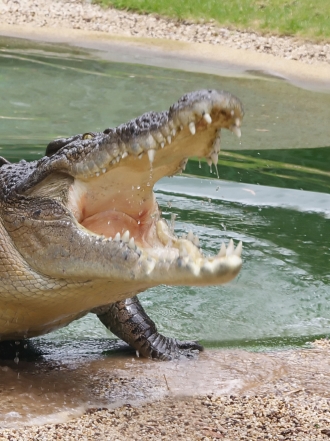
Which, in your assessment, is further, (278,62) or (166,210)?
(278,62)

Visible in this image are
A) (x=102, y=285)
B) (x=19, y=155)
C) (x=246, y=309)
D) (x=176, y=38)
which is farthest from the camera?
(x=176, y=38)

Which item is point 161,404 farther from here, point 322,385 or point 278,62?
point 278,62

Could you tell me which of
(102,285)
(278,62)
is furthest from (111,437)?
(278,62)

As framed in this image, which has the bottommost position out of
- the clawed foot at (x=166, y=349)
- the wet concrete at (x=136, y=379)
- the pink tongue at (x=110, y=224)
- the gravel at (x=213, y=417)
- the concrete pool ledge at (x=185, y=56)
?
the clawed foot at (x=166, y=349)

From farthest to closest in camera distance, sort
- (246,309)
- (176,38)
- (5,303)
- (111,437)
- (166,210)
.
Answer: (176,38) < (166,210) < (246,309) < (5,303) < (111,437)

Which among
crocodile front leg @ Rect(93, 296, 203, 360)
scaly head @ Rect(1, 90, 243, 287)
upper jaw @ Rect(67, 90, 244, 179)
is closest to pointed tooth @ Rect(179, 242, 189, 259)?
scaly head @ Rect(1, 90, 243, 287)

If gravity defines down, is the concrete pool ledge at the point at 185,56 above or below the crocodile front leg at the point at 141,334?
above

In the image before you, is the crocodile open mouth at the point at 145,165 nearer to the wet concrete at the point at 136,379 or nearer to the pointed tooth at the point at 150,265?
the pointed tooth at the point at 150,265

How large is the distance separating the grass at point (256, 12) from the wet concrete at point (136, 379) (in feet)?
36.3

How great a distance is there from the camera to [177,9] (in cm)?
1571

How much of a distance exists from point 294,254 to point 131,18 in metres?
10.8

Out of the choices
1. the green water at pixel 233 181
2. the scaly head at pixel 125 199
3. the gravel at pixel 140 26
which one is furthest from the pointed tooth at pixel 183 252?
the gravel at pixel 140 26

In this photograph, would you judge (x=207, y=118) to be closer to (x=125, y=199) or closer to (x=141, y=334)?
(x=125, y=199)

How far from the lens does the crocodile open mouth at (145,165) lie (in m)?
3.11
